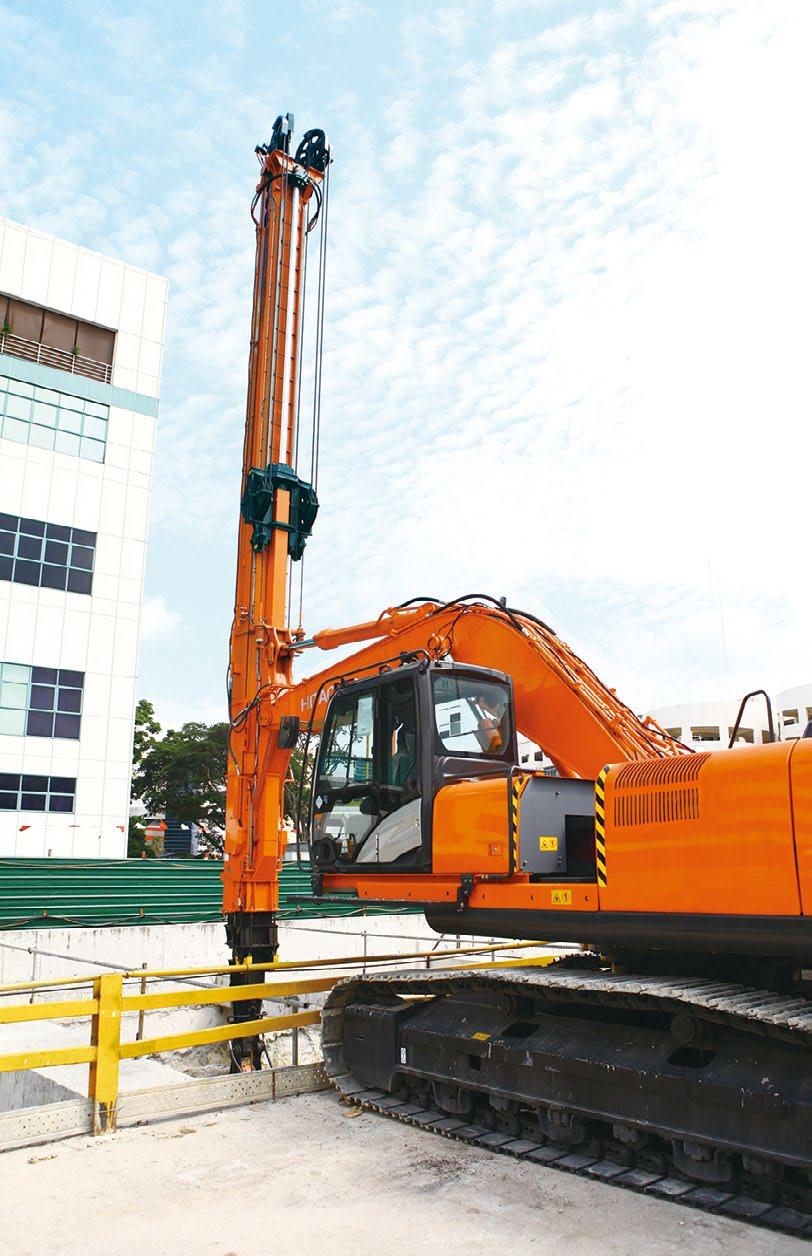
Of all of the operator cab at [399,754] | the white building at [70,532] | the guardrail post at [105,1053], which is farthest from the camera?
the white building at [70,532]

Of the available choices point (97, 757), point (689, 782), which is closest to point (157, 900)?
point (97, 757)

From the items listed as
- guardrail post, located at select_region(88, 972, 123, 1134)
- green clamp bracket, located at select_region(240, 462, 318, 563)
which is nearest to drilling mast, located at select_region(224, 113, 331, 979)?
green clamp bracket, located at select_region(240, 462, 318, 563)

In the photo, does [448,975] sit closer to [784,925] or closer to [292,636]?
[784,925]

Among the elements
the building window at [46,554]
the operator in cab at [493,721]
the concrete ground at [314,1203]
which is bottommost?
the concrete ground at [314,1203]

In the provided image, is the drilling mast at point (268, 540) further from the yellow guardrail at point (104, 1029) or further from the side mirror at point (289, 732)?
the yellow guardrail at point (104, 1029)

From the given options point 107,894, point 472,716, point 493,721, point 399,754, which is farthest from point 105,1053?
point 107,894

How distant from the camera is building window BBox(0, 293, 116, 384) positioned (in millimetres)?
26875

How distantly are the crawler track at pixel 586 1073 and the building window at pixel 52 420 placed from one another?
22591 mm

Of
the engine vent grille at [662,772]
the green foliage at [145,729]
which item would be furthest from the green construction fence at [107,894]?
the green foliage at [145,729]

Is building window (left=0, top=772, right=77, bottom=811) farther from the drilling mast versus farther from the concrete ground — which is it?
the concrete ground

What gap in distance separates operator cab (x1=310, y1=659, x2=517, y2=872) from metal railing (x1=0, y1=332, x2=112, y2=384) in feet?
76.0

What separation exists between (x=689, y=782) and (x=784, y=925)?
93cm

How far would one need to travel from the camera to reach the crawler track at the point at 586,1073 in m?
4.91

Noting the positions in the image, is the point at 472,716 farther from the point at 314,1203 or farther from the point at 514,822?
the point at 314,1203
